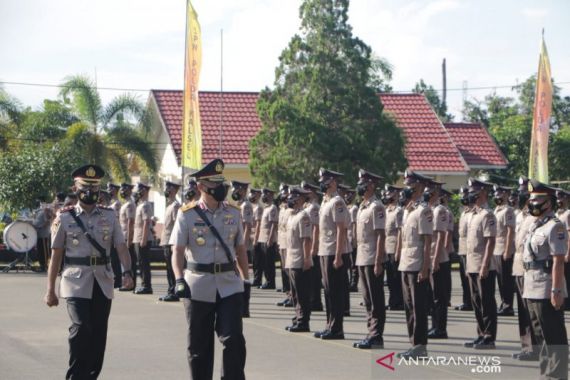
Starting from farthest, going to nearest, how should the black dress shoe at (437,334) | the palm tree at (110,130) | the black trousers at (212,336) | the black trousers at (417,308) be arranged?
the palm tree at (110,130)
the black dress shoe at (437,334)
the black trousers at (417,308)
the black trousers at (212,336)

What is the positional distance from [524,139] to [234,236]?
3502 cm

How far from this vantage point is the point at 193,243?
8.94m

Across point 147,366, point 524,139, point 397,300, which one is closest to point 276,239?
point 397,300

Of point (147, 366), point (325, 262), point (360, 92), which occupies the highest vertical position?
point (360, 92)

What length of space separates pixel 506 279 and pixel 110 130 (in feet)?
66.2

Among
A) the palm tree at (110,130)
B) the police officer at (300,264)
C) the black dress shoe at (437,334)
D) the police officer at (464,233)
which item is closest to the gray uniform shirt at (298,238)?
the police officer at (300,264)

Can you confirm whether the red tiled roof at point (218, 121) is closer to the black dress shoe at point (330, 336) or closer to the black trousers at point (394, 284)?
the black trousers at point (394, 284)

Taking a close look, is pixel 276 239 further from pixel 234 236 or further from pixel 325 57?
pixel 234 236

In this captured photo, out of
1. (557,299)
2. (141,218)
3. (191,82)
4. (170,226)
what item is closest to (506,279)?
(170,226)

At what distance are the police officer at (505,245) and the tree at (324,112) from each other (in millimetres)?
11067

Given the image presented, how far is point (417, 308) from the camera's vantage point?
37.8ft

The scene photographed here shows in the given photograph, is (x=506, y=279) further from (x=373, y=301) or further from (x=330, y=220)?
(x=373, y=301)

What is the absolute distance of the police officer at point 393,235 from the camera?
16250 mm

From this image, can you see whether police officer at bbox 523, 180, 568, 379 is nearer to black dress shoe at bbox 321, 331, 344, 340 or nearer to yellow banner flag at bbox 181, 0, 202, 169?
black dress shoe at bbox 321, 331, 344, 340
